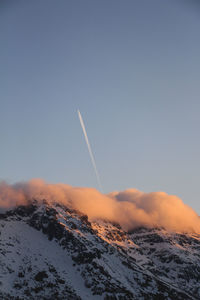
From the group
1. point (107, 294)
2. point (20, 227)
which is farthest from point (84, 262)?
point (20, 227)

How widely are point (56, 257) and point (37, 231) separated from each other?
33.0m

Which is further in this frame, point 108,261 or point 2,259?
point 108,261

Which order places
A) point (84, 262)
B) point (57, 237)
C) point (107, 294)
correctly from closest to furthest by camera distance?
Result: point (107, 294)
point (84, 262)
point (57, 237)

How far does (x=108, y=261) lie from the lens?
584 ft

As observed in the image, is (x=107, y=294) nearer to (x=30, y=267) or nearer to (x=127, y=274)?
(x=127, y=274)

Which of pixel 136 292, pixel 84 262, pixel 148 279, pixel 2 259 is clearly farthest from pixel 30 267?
pixel 148 279

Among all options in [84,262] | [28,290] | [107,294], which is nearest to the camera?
[28,290]

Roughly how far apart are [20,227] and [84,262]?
5437 centimetres

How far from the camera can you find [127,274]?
171 metres

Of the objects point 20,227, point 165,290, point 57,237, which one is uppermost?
point 20,227

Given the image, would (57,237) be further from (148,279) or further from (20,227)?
(148,279)

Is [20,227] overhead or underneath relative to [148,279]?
overhead

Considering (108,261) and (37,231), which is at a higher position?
(37,231)

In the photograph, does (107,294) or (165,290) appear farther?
(165,290)
